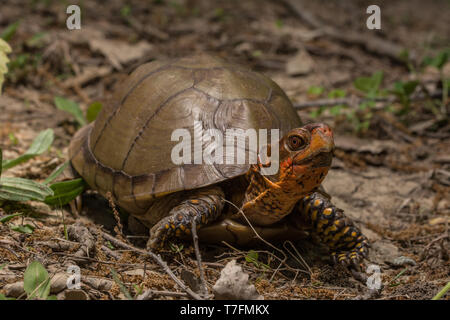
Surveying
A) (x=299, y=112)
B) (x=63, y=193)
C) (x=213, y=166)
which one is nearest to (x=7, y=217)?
(x=63, y=193)

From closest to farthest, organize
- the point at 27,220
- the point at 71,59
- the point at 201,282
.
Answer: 1. the point at 201,282
2. the point at 27,220
3. the point at 71,59

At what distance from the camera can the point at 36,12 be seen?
21.3 ft

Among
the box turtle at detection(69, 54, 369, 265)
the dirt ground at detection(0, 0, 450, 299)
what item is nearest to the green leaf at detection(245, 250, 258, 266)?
the dirt ground at detection(0, 0, 450, 299)

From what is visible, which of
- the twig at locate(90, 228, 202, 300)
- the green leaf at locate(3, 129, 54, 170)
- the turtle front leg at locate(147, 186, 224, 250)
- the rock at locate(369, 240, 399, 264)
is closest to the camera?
the twig at locate(90, 228, 202, 300)

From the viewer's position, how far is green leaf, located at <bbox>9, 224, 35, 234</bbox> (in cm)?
256

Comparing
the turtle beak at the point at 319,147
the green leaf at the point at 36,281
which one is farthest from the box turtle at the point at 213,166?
the green leaf at the point at 36,281

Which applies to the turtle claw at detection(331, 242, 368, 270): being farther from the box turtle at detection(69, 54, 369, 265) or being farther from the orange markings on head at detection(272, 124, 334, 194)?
the orange markings on head at detection(272, 124, 334, 194)

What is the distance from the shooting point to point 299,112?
200 inches

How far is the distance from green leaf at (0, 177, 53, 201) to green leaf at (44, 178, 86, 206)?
150mm

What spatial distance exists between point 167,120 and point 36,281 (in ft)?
4.13

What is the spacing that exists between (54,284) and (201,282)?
67 cm

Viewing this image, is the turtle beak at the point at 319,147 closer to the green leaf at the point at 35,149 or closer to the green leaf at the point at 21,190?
the green leaf at the point at 21,190

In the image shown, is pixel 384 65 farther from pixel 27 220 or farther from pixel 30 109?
pixel 27 220

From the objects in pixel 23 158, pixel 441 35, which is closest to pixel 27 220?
pixel 23 158
